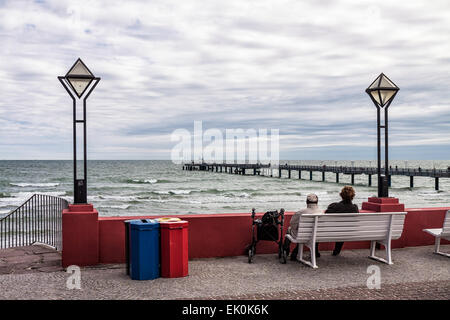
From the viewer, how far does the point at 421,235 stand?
842 cm

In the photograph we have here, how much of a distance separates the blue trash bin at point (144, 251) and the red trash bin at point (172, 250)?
0.31ft

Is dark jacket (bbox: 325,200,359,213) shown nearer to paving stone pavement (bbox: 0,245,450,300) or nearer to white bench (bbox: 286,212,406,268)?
white bench (bbox: 286,212,406,268)

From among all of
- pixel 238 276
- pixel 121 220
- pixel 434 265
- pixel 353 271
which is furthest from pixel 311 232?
pixel 121 220

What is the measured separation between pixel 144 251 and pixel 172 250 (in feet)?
1.22

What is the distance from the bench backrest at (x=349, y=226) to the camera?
6.68 metres

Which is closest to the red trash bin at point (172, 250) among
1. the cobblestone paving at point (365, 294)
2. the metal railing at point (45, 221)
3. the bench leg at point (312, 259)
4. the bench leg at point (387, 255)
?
the cobblestone paving at point (365, 294)

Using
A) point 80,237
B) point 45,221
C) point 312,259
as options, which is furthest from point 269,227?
point 45,221

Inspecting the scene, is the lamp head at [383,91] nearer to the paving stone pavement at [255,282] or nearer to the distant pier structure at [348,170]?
the paving stone pavement at [255,282]

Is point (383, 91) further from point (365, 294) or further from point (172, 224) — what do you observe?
point (172, 224)

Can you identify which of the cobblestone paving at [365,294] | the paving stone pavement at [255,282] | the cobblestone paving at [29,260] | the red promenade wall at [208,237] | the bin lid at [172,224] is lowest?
the cobblestone paving at [29,260]

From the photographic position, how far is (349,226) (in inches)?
269

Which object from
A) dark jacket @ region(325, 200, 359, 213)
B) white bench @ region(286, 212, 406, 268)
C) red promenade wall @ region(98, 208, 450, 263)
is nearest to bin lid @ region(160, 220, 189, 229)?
red promenade wall @ region(98, 208, 450, 263)
